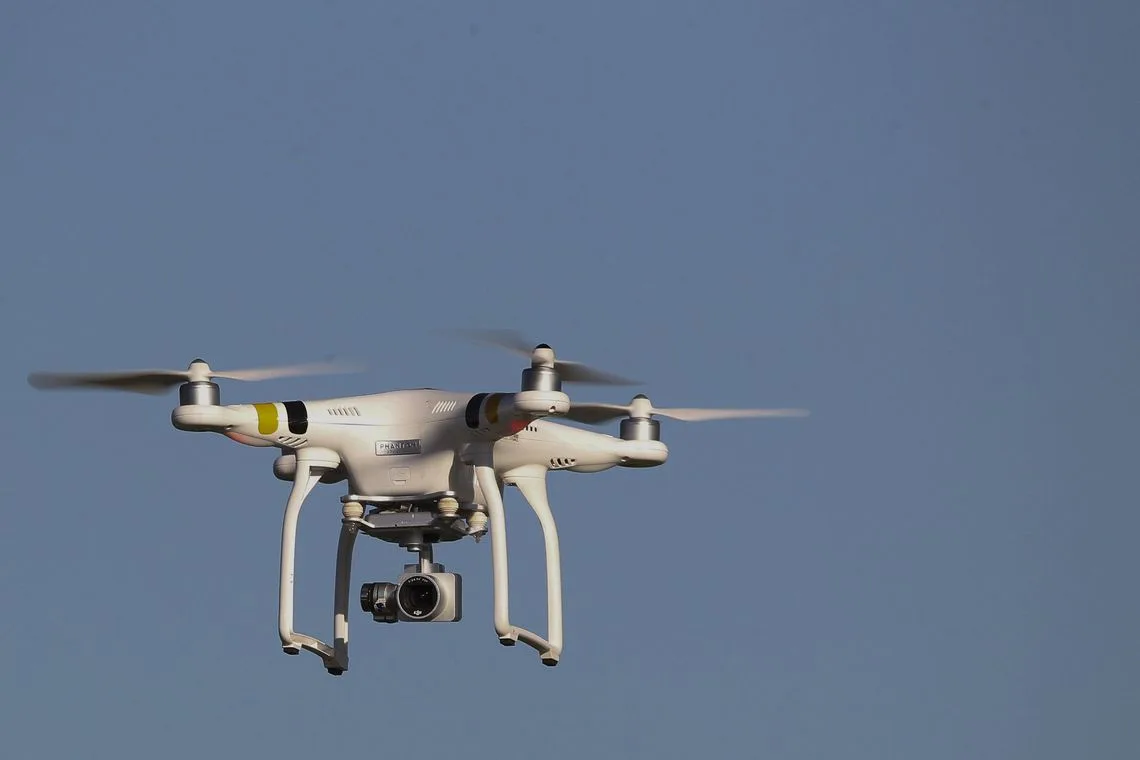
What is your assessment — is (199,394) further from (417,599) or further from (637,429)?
(637,429)

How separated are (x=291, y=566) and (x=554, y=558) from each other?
230 inches

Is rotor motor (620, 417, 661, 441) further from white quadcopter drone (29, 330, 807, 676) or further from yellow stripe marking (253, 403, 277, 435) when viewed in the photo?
yellow stripe marking (253, 403, 277, 435)

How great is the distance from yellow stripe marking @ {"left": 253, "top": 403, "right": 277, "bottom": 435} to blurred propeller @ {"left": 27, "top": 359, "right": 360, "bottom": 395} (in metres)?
0.72

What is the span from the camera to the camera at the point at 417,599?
250ft

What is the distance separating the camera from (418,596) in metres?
76.4

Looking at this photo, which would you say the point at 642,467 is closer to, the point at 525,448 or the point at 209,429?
the point at 525,448

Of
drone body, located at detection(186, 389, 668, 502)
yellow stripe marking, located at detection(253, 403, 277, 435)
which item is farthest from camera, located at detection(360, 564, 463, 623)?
yellow stripe marking, located at detection(253, 403, 277, 435)

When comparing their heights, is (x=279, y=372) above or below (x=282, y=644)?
above

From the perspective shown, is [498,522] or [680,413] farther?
[680,413]

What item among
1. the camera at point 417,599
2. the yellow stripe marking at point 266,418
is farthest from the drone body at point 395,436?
the camera at point 417,599

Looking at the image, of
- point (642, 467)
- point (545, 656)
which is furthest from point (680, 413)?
point (545, 656)

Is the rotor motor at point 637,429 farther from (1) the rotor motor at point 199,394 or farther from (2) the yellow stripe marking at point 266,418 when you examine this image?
(1) the rotor motor at point 199,394

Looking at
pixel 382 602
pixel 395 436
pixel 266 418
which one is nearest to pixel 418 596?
pixel 382 602

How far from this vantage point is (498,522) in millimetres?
75375
